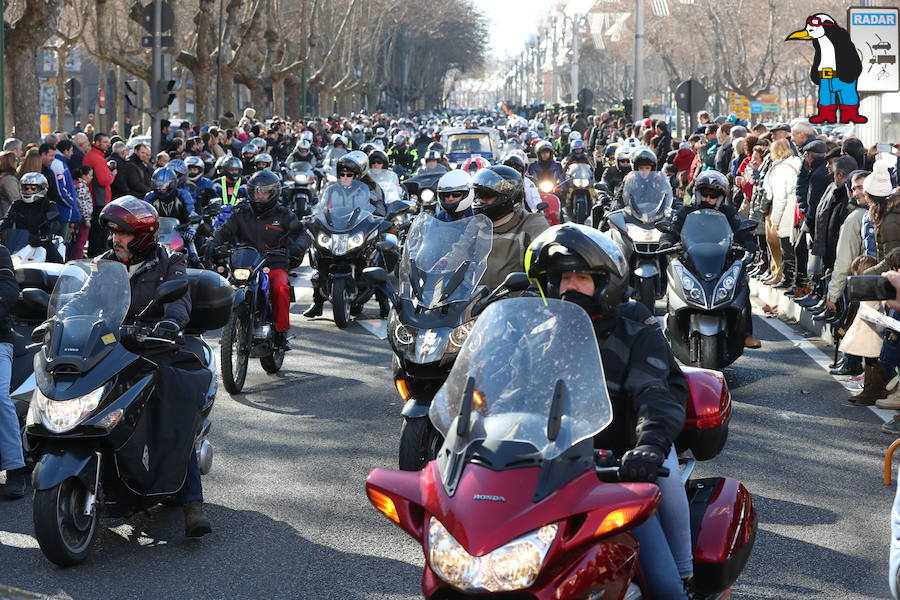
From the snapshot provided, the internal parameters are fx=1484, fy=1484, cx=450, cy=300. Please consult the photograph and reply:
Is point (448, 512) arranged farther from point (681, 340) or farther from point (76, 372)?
point (681, 340)

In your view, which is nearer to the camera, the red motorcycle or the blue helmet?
the red motorcycle

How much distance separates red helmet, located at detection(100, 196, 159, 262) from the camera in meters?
6.64

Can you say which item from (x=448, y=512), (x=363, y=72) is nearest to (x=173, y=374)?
(x=448, y=512)

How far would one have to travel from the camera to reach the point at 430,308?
715 centimetres

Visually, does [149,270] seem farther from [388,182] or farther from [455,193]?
[388,182]

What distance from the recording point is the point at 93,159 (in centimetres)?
1880

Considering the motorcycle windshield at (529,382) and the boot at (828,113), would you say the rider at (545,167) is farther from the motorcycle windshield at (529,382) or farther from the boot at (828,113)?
the motorcycle windshield at (529,382)

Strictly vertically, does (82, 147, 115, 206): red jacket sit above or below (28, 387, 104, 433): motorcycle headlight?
above

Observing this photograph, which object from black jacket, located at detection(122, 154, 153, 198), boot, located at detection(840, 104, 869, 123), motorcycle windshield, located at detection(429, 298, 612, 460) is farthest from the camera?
black jacket, located at detection(122, 154, 153, 198)

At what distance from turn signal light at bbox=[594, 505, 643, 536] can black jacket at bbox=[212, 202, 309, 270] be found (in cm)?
749

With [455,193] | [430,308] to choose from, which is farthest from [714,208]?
[430,308]

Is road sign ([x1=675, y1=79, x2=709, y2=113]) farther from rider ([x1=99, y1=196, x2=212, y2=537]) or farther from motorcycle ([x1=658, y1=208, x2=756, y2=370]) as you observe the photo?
rider ([x1=99, y1=196, x2=212, y2=537])

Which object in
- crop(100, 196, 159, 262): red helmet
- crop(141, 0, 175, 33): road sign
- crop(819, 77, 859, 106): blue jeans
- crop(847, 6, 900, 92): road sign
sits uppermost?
crop(141, 0, 175, 33): road sign

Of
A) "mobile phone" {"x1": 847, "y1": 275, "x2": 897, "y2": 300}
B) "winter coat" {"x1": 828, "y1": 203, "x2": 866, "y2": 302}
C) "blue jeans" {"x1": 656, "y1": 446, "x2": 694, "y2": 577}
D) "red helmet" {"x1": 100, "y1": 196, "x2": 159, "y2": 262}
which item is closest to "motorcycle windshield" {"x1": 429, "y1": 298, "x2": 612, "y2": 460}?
"blue jeans" {"x1": 656, "y1": 446, "x2": 694, "y2": 577}
